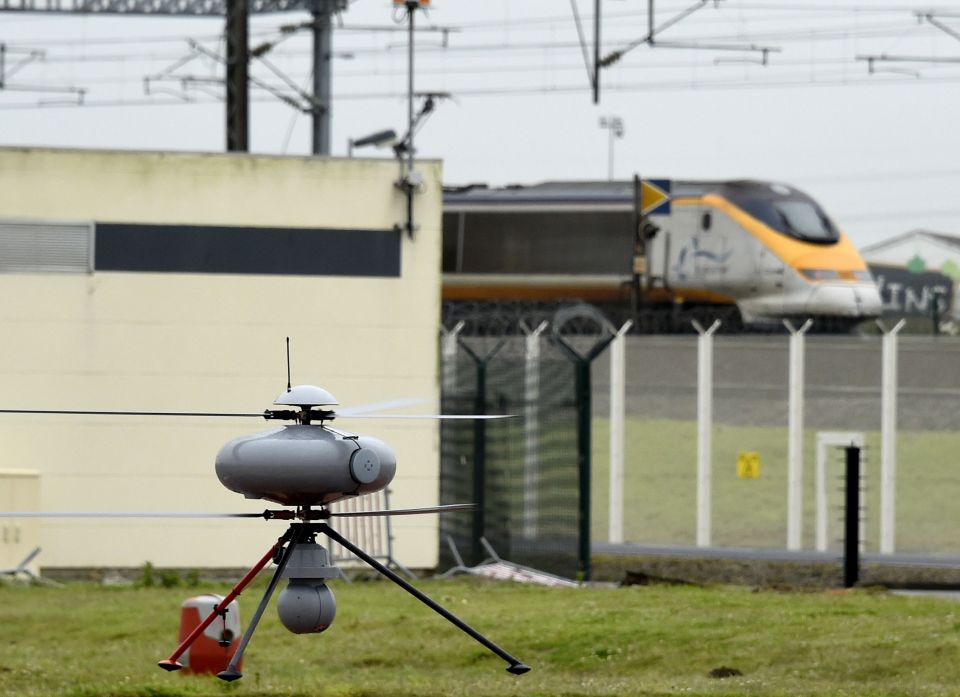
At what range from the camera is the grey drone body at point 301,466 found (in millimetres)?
6359

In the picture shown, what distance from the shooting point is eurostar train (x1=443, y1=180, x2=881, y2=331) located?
37.8m

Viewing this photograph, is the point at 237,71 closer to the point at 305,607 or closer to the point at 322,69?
the point at 322,69

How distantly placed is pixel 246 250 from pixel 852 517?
6733mm

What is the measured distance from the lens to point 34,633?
1438 centimetres

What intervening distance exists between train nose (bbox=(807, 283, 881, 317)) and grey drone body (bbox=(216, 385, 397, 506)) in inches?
1262

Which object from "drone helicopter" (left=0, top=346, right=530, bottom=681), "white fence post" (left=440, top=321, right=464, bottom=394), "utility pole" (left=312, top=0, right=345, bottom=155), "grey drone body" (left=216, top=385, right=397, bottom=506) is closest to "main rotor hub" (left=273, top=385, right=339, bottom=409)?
"drone helicopter" (left=0, top=346, right=530, bottom=681)

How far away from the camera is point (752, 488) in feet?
95.3

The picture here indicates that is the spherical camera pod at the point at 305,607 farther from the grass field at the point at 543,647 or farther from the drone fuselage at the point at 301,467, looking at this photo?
the grass field at the point at 543,647

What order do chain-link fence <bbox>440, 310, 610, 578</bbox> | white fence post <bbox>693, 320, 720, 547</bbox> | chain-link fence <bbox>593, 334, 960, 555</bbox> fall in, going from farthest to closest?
chain-link fence <bbox>593, 334, 960, 555</bbox>, white fence post <bbox>693, 320, 720, 547</bbox>, chain-link fence <bbox>440, 310, 610, 578</bbox>

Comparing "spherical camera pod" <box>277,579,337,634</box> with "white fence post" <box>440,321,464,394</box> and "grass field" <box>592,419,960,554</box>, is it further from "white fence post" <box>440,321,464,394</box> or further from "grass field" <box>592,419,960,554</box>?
"grass field" <box>592,419,960,554</box>

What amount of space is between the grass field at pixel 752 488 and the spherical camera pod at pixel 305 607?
17089 millimetres

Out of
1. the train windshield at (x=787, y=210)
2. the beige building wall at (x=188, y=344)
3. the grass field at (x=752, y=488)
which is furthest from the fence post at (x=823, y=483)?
the train windshield at (x=787, y=210)

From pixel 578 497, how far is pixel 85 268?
5.59 meters

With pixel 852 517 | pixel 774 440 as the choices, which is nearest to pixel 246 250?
pixel 852 517
